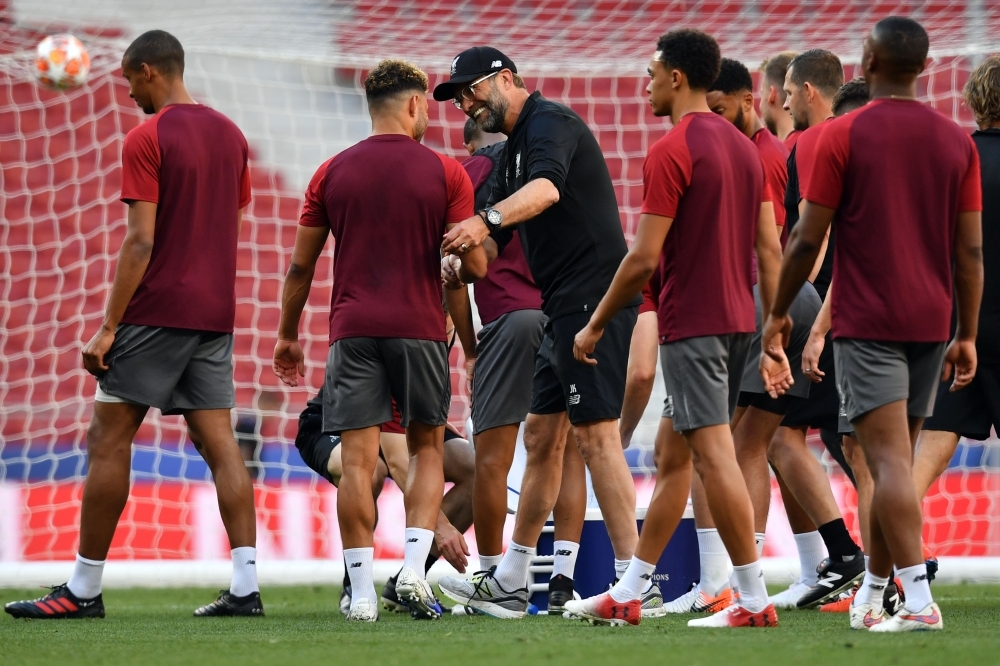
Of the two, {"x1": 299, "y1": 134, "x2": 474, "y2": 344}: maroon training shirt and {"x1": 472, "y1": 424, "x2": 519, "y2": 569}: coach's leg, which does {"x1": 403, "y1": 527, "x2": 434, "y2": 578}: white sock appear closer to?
{"x1": 472, "y1": 424, "x2": 519, "y2": 569}: coach's leg

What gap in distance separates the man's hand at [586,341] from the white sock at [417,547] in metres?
0.98

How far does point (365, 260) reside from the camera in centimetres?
484

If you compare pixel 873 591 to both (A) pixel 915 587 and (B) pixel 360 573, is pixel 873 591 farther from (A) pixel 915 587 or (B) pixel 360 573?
(B) pixel 360 573

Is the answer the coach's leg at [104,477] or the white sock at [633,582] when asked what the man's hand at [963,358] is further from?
the coach's leg at [104,477]

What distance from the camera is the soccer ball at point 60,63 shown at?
26.2ft

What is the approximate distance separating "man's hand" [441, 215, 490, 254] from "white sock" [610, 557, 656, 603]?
45.8 inches

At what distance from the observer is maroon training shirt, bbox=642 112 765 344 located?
417 cm

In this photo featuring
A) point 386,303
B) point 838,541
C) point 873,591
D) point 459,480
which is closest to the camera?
point 873,591

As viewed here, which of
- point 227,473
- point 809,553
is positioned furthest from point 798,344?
point 227,473

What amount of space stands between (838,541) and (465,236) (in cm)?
216

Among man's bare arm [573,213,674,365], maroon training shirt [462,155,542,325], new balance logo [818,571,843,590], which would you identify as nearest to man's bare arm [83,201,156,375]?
maroon training shirt [462,155,542,325]

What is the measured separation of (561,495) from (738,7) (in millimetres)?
7134

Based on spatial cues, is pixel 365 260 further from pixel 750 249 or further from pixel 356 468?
pixel 750 249

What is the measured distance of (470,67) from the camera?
4.97 meters
